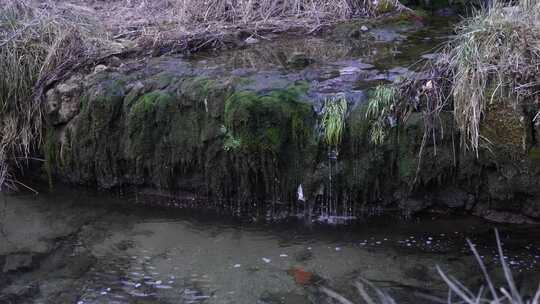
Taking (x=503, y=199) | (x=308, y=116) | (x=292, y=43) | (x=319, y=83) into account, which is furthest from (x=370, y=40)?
(x=503, y=199)

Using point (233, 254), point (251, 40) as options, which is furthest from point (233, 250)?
point (251, 40)

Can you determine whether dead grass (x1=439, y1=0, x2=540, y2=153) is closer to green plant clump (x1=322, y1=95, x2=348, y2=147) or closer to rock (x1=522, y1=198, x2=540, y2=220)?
rock (x1=522, y1=198, x2=540, y2=220)

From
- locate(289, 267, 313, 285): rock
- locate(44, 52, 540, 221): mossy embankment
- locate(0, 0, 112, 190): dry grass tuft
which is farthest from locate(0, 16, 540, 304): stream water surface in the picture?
locate(0, 0, 112, 190): dry grass tuft

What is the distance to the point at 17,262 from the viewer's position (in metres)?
4.29

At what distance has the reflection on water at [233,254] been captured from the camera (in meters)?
3.83

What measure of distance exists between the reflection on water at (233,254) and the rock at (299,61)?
1462 mm

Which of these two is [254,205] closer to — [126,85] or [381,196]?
[381,196]

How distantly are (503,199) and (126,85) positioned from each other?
3.01 m

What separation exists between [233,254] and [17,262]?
1.46m

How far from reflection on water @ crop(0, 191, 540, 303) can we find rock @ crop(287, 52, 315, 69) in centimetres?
146

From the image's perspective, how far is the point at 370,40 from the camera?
20.6 ft

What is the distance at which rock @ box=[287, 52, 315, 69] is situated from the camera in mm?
5410

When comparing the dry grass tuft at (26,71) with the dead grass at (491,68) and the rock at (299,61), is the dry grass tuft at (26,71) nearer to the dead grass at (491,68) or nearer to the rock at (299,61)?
the rock at (299,61)

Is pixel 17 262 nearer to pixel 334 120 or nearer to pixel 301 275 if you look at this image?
pixel 301 275
